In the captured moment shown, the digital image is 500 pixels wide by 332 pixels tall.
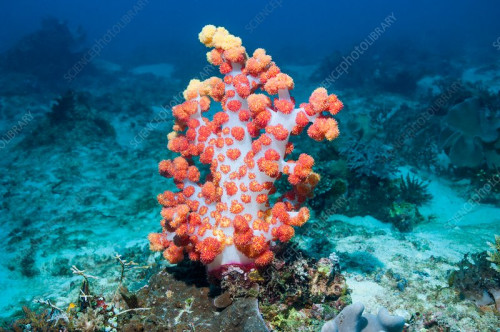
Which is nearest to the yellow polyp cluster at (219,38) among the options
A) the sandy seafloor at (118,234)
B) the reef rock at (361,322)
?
the reef rock at (361,322)

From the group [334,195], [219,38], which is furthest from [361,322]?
[334,195]

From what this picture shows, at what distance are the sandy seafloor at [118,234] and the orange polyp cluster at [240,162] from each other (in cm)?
156

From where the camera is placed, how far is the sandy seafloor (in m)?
3.68

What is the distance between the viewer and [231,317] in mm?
2857

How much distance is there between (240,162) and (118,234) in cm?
472

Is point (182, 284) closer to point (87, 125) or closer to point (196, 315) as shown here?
point (196, 315)

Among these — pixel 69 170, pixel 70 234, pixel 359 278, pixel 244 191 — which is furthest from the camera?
pixel 69 170

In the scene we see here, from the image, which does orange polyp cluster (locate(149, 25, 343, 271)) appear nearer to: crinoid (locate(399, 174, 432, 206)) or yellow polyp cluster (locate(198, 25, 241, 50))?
yellow polyp cluster (locate(198, 25, 241, 50))

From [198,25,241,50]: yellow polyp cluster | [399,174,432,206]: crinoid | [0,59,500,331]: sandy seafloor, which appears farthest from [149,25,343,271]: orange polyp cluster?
[399,174,432,206]: crinoid

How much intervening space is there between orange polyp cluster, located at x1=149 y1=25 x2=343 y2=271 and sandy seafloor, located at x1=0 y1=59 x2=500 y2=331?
5.11 feet

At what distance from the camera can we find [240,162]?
3.21m

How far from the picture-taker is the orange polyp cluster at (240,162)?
2.94m

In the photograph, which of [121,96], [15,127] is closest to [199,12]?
[121,96]

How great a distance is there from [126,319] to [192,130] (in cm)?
212
